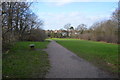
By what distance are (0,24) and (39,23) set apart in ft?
117

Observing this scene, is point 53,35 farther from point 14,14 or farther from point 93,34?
point 14,14

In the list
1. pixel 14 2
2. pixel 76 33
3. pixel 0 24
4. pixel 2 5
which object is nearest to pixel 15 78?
pixel 0 24

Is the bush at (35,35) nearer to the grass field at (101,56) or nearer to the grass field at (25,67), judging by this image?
the grass field at (101,56)

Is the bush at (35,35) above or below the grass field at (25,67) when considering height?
above

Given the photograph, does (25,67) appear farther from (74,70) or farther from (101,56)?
(101,56)

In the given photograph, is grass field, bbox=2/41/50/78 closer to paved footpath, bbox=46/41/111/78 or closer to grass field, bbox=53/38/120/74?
paved footpath, bbox=46/41/111/78

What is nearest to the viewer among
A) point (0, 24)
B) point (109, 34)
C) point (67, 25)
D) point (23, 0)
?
point (0, 24)

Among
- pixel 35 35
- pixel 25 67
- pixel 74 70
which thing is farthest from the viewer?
pixel 35 35

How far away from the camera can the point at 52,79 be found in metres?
4.67

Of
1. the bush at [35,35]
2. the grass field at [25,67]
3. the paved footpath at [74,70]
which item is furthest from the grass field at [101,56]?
the bush at [35,35]

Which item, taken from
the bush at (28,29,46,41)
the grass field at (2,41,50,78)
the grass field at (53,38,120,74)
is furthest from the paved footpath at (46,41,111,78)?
the bush at (28,29,46,41)

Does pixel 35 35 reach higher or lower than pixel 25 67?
higher

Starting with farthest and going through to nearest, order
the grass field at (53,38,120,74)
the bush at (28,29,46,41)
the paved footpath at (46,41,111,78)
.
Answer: the bush at (28,29,46,41), the grass field at (53,38,120,74), the paved footpath at (46,41,111,78)

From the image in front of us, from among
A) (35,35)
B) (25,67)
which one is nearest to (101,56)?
(25,67)
